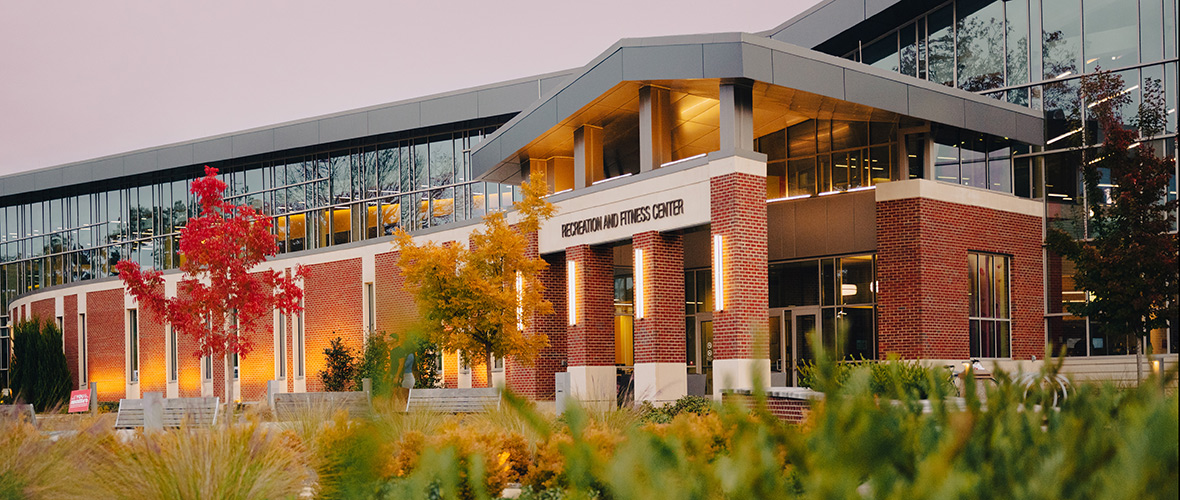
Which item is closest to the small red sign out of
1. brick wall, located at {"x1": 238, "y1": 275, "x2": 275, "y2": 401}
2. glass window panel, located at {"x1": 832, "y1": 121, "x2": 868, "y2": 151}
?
brick wall, located at {"x1": 238, "y1": 275, "x2": 275, "y2": 401}

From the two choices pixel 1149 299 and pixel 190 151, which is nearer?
pixel 1149 299

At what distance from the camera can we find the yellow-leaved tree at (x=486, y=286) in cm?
2242

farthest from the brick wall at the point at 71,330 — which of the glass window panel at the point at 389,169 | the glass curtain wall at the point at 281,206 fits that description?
the glass window panel at the point at 389,169

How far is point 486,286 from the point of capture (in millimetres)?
22312

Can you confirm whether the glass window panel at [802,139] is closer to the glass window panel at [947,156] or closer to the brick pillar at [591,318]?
the glass window panel at [947,156]

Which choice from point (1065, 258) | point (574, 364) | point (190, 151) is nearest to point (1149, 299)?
point (1065, 258)

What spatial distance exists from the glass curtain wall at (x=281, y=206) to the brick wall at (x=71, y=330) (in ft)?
4.51

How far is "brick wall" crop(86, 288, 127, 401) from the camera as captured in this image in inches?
1650

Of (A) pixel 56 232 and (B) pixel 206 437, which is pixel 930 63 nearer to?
(B) pixel 206 437

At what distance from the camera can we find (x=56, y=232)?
153ft

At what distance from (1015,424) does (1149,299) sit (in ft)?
74.3

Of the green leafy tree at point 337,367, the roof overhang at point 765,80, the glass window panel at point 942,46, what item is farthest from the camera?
the green leafy tree at point 337,367

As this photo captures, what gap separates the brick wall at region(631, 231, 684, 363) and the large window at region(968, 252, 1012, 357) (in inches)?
287

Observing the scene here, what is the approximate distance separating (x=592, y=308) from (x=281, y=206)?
19880 mm
